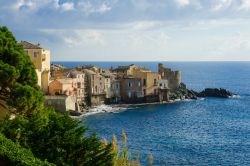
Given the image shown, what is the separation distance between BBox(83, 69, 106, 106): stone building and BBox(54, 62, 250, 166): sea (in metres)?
5.81

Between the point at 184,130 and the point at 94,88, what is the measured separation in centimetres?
2684

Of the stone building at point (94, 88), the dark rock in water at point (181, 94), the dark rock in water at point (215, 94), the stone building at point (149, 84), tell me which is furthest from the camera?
the dark rock in water at point (215, 94)

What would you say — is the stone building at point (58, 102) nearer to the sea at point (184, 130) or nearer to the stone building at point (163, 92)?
the sea at point (184, 130)

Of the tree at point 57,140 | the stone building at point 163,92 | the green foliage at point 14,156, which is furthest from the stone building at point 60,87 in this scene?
the green foliage at point 14,156

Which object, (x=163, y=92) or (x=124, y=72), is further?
(x=124, y=72)

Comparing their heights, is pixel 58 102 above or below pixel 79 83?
below

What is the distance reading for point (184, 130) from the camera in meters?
56.6

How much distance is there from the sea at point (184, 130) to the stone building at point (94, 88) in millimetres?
5810

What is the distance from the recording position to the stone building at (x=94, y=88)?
79438 millimetres

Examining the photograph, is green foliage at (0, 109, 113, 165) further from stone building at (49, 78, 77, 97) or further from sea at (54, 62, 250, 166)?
stone building at (49, 78, 77, 97)

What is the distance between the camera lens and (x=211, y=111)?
253ft

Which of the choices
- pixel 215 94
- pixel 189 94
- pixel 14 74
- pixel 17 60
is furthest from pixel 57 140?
pixel 215 94

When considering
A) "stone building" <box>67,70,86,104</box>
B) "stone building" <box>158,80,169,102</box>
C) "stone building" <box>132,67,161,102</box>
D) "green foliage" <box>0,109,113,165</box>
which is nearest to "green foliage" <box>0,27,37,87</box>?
"green foliage" <box>0,109,113,165</box>

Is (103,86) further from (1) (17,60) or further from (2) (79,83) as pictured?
(1) (17,60)
